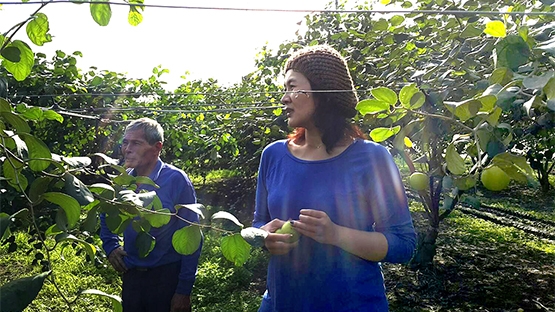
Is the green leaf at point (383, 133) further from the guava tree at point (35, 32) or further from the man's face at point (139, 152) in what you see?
the man's face at point (139, 152)

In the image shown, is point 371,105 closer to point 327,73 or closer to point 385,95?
point 385,95

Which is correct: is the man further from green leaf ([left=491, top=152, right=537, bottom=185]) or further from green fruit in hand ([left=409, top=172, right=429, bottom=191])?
green leaf ([left=491, top=152, right=537, bottom=185])

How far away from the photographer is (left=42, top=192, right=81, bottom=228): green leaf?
1.87 ft

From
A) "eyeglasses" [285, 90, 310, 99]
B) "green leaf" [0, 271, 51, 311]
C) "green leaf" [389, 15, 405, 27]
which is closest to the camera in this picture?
"green leaf" [0, 271, 51, 311]

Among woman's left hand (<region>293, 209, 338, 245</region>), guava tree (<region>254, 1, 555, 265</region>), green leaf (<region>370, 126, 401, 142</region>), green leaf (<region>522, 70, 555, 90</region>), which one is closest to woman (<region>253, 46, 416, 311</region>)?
woman's left hand (<region>293, 209, 338, 245</region>)

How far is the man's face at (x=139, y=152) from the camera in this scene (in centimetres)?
206

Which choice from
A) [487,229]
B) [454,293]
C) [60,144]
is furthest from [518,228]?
[60,144]

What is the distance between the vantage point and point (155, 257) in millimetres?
1992

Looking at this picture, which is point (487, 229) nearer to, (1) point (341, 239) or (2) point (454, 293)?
(2) point (454, 293)

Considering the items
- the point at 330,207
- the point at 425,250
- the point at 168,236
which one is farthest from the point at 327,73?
the point at 425,250

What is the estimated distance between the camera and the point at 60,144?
11.3ft

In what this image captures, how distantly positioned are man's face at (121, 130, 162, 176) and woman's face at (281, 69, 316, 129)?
38.8 inches

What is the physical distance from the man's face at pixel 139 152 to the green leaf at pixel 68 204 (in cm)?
152

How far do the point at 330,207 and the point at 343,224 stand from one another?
0.18 ft
